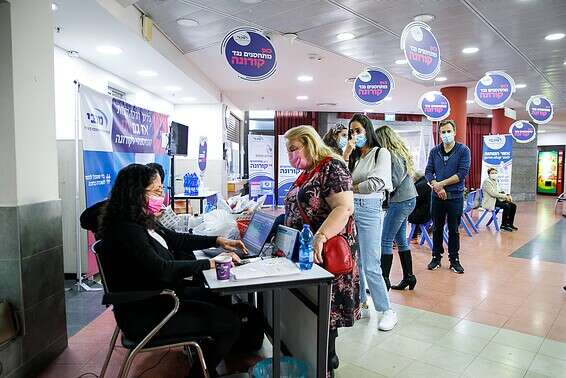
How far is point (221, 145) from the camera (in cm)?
930

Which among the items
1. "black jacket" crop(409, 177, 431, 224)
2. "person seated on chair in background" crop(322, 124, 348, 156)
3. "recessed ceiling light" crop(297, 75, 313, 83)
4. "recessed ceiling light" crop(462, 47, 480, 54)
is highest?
"recessed ceiling light" crop(297, 75, 313, 83)

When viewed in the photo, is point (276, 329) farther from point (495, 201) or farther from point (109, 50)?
point (495, 201)

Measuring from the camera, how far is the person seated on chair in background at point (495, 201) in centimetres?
777

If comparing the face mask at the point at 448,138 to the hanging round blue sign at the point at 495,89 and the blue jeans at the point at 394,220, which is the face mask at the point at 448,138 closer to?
the blue jeans at the point at 394,220

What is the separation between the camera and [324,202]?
2158mm

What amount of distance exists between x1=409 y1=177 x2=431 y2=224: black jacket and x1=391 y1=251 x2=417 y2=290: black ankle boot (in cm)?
191

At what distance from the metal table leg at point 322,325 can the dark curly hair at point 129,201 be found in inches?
35.9

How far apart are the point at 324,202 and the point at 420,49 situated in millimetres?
2602

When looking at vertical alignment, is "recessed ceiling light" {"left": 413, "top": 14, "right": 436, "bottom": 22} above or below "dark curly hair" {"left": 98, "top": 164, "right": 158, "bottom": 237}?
above

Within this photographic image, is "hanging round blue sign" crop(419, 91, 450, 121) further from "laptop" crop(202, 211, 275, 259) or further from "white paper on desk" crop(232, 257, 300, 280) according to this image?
"white paper on desk" crop(232, 257, 300, 280)

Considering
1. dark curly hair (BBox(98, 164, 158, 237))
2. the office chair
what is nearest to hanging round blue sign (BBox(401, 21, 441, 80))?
dark curly hair (BBox(98, 164, 158, 237))

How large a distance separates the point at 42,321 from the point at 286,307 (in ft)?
4.94

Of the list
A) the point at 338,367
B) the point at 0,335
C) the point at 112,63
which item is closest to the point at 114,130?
the point at 112,63

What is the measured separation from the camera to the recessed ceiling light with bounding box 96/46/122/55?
4812 mm
